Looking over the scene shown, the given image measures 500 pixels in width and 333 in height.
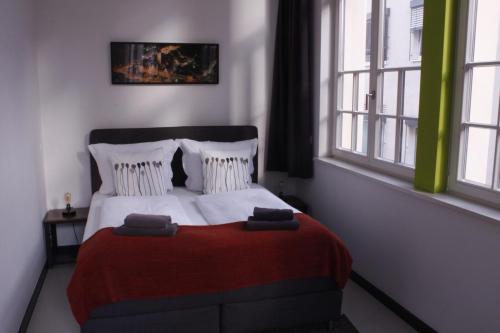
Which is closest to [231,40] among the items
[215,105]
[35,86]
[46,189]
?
[215,105]

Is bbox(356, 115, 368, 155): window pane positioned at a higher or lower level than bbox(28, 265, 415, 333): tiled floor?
higher

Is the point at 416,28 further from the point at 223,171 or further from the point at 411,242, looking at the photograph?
the point at 223,171

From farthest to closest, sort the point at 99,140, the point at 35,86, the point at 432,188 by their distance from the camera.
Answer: the point at 99,140 → the point at 35,86 → the point at 432,188

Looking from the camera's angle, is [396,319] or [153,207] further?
[153,207]

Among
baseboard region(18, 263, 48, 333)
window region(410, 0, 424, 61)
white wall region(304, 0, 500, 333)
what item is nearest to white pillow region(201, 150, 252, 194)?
white wall region(304, 0, 500, 333)

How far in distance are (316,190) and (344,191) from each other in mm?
525

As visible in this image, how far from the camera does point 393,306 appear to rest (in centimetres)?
313

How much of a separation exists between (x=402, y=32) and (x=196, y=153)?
1904mm

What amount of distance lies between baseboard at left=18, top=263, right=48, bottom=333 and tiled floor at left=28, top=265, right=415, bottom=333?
0.03 m

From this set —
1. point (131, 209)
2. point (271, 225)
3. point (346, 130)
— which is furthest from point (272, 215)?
point (346, 130)

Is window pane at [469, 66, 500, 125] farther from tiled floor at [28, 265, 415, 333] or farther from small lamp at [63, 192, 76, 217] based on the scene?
small lamp at [63, 192, 76, 217]

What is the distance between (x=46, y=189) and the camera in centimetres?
402

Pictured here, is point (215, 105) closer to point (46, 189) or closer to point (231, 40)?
point (231, 40)

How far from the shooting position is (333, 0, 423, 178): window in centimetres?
308
